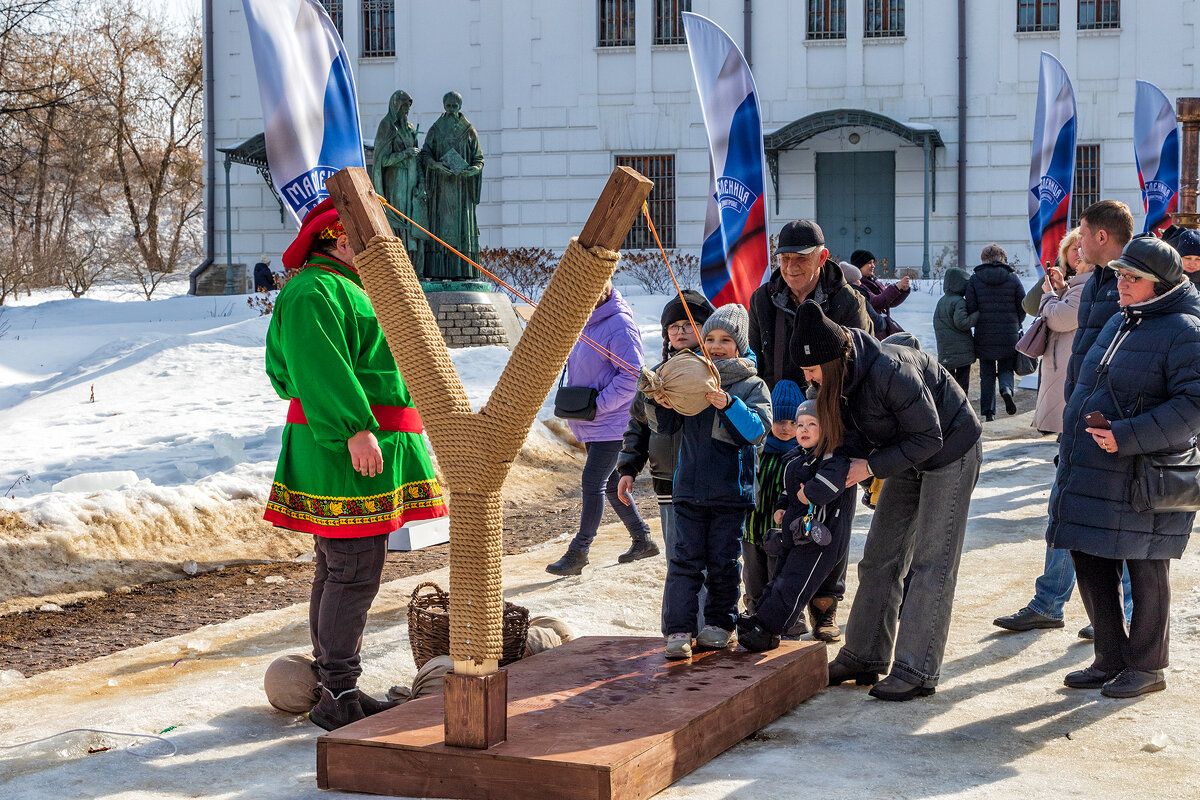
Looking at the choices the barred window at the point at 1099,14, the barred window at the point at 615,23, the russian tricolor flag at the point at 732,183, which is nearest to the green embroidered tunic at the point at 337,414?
the russian tricolor flag at the point at 732,183

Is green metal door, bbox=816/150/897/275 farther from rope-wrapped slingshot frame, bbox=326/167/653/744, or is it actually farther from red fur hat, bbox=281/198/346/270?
rope-wrapped slingshot frame, bbox=326/167/653/744

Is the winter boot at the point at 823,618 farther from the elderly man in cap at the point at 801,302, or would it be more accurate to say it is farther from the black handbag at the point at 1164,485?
the black handbag at the point at 1164,485

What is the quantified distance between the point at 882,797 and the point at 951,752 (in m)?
0.55

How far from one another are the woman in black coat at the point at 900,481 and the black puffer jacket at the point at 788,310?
0.82 meters

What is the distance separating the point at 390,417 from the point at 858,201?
21.1m

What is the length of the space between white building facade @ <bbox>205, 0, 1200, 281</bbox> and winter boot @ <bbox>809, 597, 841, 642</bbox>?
18.0m

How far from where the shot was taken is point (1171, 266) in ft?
14.4

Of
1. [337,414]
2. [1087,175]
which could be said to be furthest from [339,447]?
[1087,175]

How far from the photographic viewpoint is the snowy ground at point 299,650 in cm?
390

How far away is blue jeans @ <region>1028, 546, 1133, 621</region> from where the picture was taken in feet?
18.2

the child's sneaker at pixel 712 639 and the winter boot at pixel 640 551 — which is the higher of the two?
the child's sneaker at pixel 712 639

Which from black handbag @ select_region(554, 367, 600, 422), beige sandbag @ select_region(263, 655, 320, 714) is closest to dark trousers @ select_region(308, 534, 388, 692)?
beige sandbag @ select_region(263, 655, 320, 714)

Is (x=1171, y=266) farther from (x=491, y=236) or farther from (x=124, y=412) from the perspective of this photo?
(x=491, y=236)

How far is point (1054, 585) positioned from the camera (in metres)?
5.58
